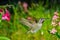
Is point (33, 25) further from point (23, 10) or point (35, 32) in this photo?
point (23, 10)

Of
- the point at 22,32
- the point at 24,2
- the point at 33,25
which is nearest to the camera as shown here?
the point at 33,25

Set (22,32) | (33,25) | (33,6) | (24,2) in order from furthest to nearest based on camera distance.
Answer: (24,2) < (33,6) < (22,32) < (33,25)

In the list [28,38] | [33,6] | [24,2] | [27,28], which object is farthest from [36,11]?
[28,38]

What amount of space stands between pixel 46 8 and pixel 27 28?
164cm

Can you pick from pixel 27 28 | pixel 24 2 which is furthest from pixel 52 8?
pixel 27 28

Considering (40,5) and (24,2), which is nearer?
(40,5)

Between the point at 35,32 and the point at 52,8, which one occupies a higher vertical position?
A: the point at 52,8

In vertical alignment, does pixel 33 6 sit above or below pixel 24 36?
above

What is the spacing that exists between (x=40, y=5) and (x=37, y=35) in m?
1.46

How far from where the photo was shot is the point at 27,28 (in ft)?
12.6

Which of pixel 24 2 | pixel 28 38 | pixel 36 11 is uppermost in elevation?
pixel 24 2

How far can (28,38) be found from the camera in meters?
3.55

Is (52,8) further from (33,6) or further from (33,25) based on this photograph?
(33,25)

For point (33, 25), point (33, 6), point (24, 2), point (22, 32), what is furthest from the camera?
point (24, 2)
